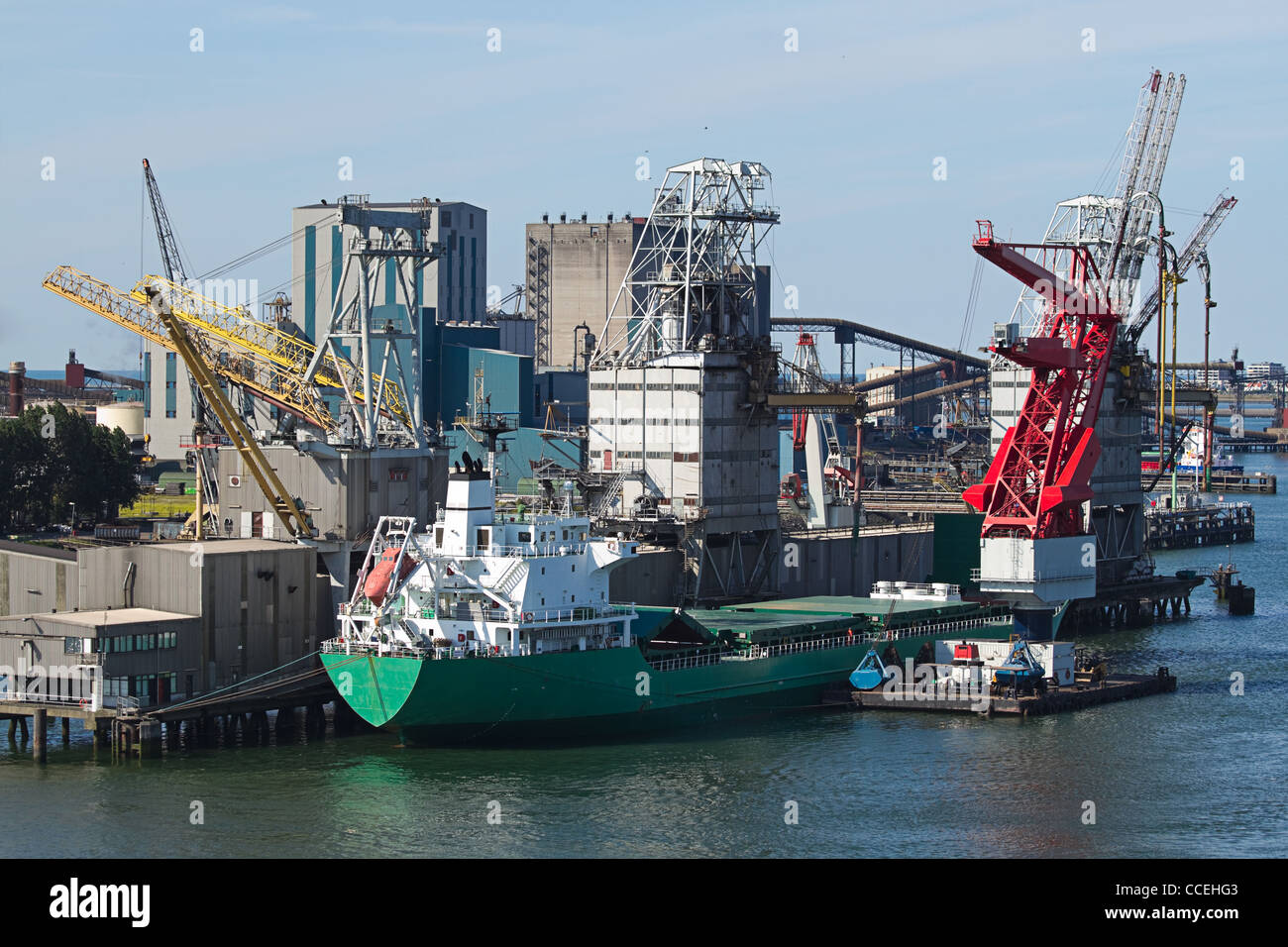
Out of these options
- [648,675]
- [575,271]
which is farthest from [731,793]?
[575,271]

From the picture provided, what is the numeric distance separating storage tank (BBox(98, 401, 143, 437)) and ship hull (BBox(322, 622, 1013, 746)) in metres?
81.0

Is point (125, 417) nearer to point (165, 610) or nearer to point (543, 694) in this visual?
point (165, 610)

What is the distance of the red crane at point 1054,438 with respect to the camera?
77250 mm

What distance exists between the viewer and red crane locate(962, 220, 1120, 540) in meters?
77.2

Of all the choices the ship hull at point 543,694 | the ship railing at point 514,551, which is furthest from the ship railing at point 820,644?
the ship railing at point 514,551

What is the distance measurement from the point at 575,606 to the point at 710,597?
1730 centimetres

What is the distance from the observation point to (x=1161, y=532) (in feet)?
451

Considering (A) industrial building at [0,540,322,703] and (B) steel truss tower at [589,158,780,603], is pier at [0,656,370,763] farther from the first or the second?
(B) steel truss tower at [589,158,780,603]

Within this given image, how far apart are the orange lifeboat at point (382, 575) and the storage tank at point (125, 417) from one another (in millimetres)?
81073

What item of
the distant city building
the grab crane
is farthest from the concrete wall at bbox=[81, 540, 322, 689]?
the distant city building

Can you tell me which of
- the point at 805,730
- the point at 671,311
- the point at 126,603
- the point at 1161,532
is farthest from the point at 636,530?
the point at 1161,532

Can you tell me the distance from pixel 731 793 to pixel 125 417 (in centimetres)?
9310

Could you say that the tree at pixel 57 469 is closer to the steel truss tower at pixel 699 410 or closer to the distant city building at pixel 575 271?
the steel truss tower at pixel 699 410
